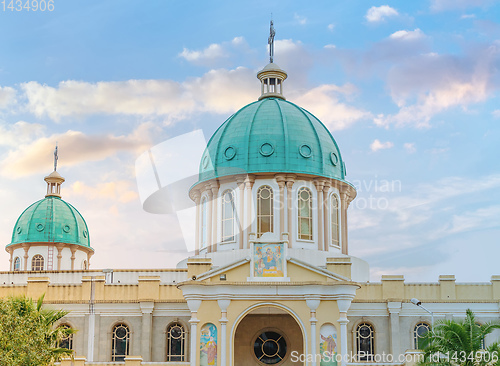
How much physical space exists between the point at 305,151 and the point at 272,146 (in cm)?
194

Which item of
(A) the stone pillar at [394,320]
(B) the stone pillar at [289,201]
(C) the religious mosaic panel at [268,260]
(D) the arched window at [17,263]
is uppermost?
(B) the stone pillar at [289,201]

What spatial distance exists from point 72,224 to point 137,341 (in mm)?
23176

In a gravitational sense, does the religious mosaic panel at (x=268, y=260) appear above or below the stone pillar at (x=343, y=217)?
below

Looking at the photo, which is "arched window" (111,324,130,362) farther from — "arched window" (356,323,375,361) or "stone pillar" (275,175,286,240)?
"arched window" (356,323,375,361)

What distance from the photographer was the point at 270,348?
4041cm

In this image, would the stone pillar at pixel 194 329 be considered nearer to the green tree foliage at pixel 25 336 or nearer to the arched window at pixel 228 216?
the green tree foliage at pixel 25 336

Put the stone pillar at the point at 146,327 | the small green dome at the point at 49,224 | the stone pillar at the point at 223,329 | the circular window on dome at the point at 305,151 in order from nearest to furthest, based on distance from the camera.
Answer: the stone pillar at the point at 223,329 → the stone pillar at the point at 146,327 → the circular window on dome at the point at 305,151 → the small green dome at the point at 49,224

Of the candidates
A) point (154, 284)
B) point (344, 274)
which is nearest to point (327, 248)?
point (344, 274)

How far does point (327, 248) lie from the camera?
44.5 metres

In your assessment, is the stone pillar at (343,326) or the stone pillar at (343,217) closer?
the stone pillar at (343,326)

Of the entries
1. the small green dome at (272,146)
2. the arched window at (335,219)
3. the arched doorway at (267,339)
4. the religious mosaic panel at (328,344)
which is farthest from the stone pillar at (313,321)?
the small green dome at (272,146)

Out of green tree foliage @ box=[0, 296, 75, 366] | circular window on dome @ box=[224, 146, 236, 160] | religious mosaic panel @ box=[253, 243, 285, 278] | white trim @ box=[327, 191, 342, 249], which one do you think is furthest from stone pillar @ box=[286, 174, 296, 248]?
green tree foliage @ box=[0, 296, 75, 366]

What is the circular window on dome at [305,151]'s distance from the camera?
1790 inches

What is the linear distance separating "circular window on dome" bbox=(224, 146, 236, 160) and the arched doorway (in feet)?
32.3
